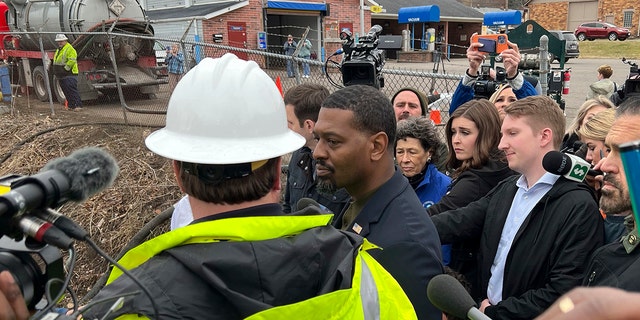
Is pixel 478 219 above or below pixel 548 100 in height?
below

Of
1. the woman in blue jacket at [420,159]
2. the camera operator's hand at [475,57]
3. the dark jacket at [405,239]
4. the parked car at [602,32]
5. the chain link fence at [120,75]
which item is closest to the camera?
the dark jacket at [405,239]

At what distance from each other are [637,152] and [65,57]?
12.3m

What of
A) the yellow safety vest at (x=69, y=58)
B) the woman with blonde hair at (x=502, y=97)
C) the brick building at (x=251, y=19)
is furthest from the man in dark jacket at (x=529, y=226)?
the brick building at (x=251, y=19)

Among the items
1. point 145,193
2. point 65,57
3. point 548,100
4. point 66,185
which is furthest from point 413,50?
point 66,185

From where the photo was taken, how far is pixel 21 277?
110 centimetres

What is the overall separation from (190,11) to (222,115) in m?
24.9

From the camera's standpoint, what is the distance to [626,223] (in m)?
2.12

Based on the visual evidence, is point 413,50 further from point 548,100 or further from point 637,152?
point 637,152

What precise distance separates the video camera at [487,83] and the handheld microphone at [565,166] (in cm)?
210

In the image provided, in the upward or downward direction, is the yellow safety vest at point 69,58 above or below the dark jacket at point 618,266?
above

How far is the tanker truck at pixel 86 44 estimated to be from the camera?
37.6 ft

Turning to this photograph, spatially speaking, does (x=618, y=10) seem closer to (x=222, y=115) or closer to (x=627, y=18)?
(x=627, y=18)

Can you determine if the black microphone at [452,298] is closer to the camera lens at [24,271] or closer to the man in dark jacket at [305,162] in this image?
the camera lens at [24,271]

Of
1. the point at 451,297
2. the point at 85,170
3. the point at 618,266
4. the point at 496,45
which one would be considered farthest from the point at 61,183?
the point at 496,45
